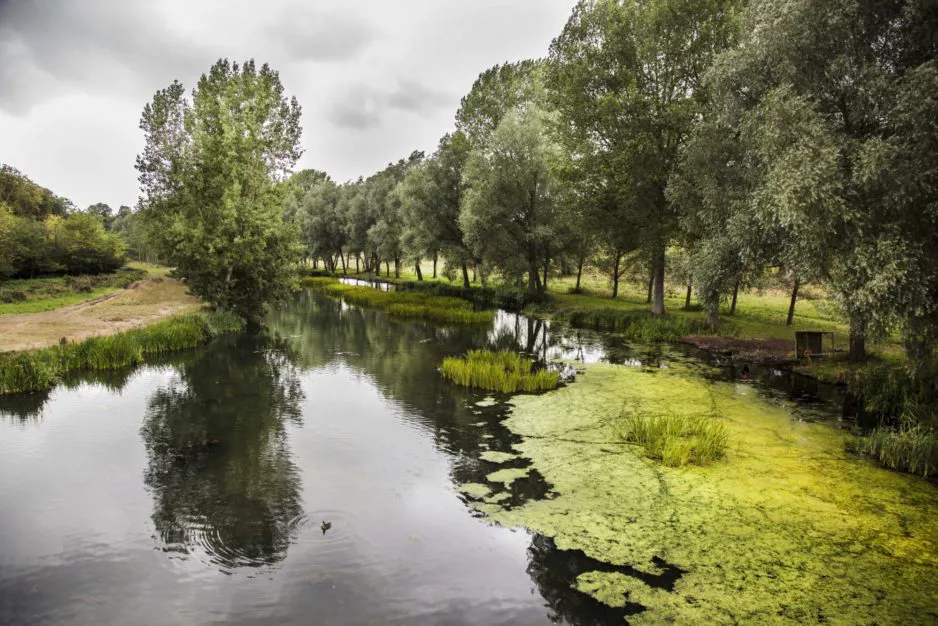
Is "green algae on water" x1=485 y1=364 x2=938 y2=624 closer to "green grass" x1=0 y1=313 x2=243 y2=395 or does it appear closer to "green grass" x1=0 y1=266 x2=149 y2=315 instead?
"green grass" x1=0 y1=313 x2=243 y2=395

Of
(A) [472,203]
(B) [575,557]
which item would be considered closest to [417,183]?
(A) [472,203]

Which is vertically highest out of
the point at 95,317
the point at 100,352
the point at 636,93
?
the point at 636,93

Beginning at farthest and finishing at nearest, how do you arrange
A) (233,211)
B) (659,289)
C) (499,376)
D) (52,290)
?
(52,290), (659,289), (233,211), (499,376)

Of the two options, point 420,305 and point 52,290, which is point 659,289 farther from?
point 52,290

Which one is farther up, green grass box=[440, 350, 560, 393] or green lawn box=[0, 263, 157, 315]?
green lawn box=[0, 263, 157, 315]

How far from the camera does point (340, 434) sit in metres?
14.4

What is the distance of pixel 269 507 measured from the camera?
9914 mm

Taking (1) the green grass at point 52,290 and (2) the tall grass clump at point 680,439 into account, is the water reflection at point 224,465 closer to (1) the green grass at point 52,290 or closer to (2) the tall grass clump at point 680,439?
(2) the tall grass clump at point 680,439

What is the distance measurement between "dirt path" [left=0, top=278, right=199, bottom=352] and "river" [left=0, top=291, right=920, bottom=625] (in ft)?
21.8

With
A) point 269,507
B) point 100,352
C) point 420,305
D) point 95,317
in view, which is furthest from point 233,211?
point 269,507

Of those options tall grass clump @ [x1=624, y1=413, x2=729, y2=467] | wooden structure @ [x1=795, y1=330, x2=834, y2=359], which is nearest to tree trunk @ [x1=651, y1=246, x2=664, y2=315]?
wooden structure @ [x1=795, y1=330, x2=834, y2=359]

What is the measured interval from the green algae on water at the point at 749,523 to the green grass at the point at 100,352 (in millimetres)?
17697

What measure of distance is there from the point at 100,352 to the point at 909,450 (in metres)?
27.7

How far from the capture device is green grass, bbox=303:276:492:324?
36156 millimetres
